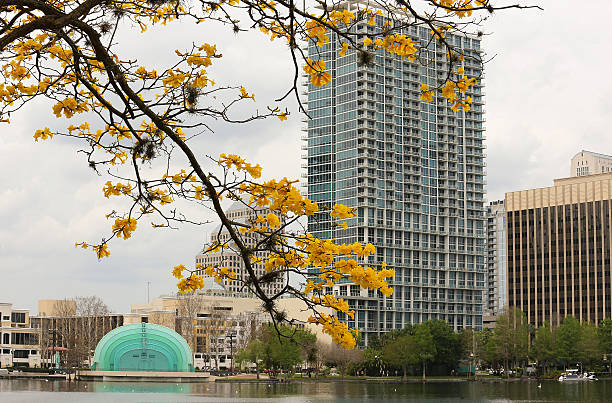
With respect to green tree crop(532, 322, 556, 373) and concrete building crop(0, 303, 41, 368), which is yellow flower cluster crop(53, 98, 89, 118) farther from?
concrete building crop(0, 303, 41, 368)

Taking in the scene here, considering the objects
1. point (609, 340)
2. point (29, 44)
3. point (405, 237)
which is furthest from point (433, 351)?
point (29, 44)

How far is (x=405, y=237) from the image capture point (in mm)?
133625

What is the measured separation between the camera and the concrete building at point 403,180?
421ft

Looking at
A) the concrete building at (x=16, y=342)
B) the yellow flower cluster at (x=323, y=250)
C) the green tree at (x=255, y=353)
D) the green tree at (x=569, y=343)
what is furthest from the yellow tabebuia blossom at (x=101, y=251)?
the concrete building at (x=16, y=342)

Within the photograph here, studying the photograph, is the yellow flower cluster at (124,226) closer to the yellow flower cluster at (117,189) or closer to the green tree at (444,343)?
the yellow flower cluster at (117,189)

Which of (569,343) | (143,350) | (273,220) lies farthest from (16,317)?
(273,220)

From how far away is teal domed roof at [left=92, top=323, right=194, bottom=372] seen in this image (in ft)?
299

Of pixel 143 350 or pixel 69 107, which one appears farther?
pixel 143 350

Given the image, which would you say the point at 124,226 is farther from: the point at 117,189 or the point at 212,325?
the point at 212,325

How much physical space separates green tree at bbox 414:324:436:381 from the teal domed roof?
27.3m

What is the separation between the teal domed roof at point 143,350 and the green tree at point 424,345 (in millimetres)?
27333

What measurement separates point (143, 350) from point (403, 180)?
55.2 m

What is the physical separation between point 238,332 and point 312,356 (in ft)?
393

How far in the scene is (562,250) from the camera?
A: 469 ft
